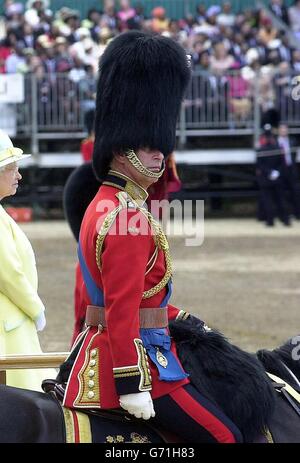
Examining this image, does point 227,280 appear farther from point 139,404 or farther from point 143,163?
point 139,404

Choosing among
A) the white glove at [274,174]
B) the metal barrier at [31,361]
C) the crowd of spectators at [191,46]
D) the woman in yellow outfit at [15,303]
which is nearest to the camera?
the metal barrier at [31,361]

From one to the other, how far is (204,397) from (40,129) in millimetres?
13484

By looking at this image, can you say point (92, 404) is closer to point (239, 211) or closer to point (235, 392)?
point (235, 392)

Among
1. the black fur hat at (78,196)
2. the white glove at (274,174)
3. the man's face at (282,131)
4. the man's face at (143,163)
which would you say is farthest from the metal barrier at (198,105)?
the man's face at (143,163)

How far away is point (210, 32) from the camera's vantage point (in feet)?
60.9

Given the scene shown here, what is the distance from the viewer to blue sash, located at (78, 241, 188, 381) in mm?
3045

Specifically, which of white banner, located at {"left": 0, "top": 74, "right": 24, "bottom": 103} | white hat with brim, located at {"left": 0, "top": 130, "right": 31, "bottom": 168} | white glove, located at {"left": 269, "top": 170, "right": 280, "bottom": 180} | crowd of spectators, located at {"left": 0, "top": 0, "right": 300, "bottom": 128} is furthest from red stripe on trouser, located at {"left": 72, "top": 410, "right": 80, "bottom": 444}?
white banner, located at {"left": 0, "top": 74, "right": 24, "bottom": 103}

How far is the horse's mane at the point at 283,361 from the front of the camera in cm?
341

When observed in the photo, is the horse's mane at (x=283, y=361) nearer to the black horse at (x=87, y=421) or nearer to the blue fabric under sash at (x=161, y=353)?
the black horse at (x=87, y=421)

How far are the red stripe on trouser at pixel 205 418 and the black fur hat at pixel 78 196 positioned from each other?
246 centimetres

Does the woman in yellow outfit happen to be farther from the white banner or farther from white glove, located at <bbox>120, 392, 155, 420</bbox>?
the white banner

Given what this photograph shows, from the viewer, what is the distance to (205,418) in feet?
9.90

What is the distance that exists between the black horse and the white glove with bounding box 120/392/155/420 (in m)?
0.15

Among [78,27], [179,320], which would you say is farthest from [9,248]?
[78,27]
